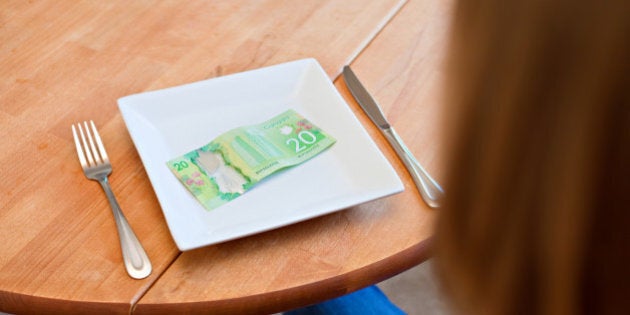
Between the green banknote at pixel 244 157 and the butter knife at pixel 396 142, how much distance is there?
8cm

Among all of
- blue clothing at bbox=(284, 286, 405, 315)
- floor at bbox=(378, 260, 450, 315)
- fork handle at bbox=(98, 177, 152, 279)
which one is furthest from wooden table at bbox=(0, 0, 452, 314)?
floor at bbox=(378, 260, 450, 315)

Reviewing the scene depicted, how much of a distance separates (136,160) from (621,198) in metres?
0.65

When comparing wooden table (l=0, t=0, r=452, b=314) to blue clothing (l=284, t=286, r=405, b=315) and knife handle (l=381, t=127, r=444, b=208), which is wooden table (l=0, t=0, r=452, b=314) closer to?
knife handle (l=381, t=127, r=444, b=208)

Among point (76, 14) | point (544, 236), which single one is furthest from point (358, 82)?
point (544, 236)

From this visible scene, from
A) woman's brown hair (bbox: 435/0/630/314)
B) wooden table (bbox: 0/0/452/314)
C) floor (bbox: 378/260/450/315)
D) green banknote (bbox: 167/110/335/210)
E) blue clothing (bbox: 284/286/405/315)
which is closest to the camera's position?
woman's brown hair (bbox: 435/0/630/314)

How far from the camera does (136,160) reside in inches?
34.7

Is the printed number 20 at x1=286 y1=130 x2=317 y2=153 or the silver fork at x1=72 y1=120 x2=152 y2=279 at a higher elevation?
the silver fork at x1=72 y1=120 x2=152 y2=279

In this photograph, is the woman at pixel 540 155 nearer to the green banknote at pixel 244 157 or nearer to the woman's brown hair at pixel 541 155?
the woman's brown hair at pixel 541 155

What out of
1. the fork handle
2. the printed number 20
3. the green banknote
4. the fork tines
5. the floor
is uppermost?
the fork tines

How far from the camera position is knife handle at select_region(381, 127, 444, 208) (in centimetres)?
84

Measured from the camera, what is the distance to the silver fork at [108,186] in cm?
75

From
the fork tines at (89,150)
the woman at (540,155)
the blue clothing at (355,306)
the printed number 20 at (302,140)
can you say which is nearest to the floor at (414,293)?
the blue clothing at (355,306)

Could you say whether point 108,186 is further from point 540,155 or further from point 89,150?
point 540,155

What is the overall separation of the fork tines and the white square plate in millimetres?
44
